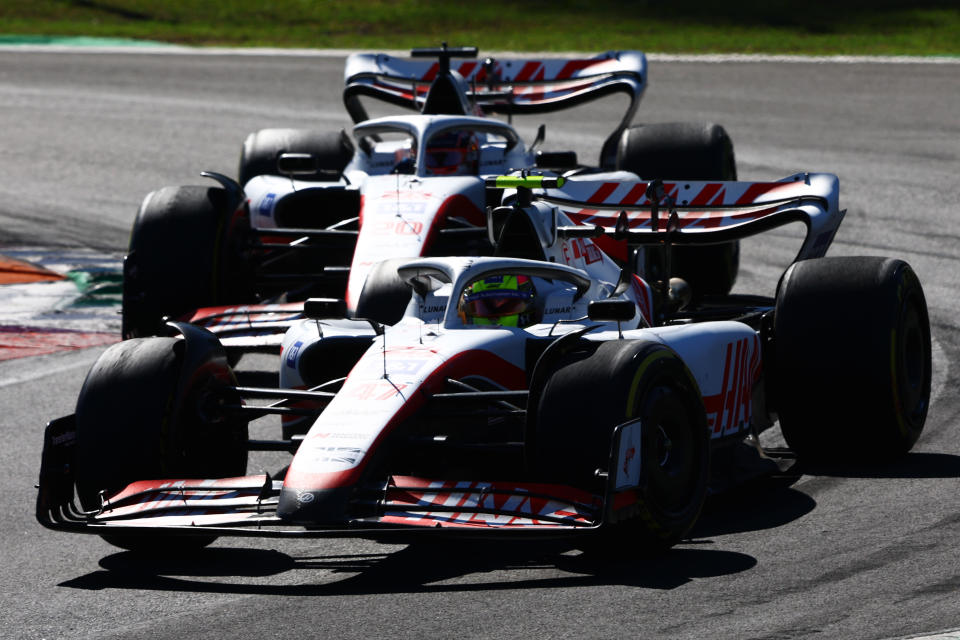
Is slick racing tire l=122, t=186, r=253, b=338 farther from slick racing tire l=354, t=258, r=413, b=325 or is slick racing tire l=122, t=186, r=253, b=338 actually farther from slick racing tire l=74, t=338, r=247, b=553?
slick racing tire l=74, t=338, r=247, b=553

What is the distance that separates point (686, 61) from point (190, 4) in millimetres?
14644

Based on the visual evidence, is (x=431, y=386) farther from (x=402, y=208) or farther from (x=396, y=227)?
(x=402, y=208)

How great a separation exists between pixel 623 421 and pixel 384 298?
304 cm

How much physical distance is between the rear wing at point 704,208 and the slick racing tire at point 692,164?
8.77 ft

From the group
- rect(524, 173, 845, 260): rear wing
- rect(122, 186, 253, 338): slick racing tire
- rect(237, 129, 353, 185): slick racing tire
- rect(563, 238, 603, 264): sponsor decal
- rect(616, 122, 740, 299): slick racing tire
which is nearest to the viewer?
rect(563, 238, 603, 264): sponsor decal

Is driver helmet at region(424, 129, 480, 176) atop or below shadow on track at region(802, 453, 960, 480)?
atop

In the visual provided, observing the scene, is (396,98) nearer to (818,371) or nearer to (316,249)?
(316,249)

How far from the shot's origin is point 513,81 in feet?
53.4

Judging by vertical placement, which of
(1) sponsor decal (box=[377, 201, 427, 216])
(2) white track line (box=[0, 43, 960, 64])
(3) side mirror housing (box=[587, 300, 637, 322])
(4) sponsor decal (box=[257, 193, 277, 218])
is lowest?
(4) sponsor decal (box=[257, 193, 277, 218])

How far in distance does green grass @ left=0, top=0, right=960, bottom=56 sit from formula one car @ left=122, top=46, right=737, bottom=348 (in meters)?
13.7

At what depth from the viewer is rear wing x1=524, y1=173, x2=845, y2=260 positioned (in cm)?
1037

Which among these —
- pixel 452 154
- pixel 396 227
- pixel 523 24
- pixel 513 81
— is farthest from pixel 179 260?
pixel 523 24

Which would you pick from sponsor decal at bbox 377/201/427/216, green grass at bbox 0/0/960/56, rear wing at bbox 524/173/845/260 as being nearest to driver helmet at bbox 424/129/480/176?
sponsor decal at bbox 377/201/427/216

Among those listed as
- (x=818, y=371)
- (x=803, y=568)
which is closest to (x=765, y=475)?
(x=818, y=371)
